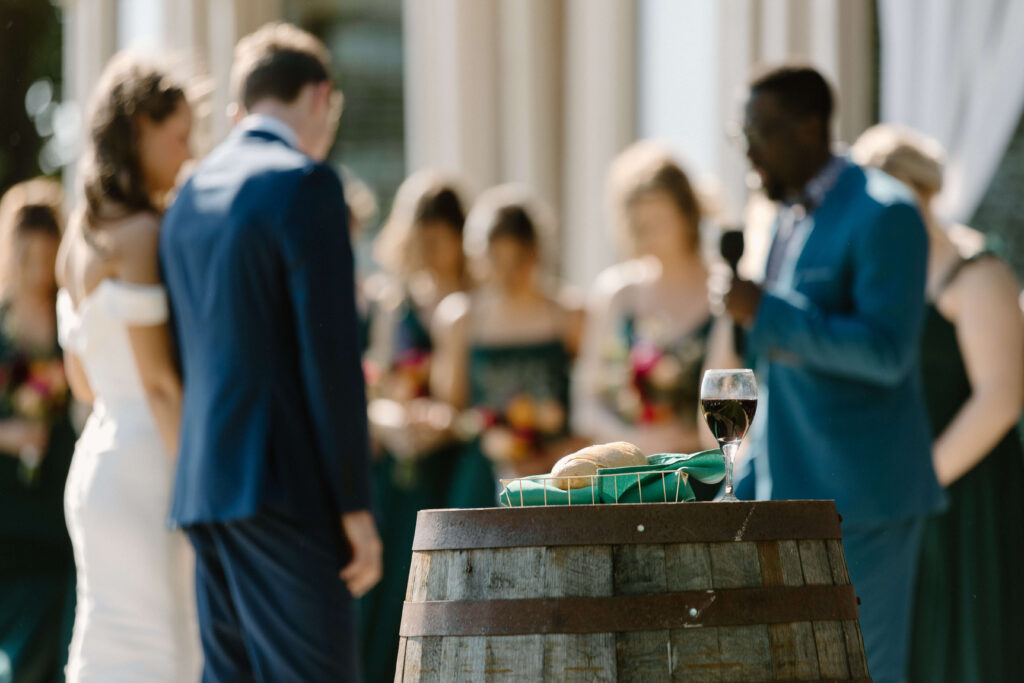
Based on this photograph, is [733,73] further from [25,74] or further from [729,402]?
[25,74]

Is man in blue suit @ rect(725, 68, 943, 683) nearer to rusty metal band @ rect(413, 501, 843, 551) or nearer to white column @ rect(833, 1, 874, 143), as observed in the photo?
rusty metal band @ rect(413, 501, 843, 551)

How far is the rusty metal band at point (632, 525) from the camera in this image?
6.56ft

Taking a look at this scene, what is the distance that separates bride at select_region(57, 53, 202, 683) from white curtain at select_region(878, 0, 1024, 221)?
10.4ft

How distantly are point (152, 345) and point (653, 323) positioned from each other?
239 cm

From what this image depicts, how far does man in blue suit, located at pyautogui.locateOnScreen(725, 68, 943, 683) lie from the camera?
133 inches

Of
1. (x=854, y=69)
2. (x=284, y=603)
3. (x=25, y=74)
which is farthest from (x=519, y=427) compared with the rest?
(x=25, y=74)

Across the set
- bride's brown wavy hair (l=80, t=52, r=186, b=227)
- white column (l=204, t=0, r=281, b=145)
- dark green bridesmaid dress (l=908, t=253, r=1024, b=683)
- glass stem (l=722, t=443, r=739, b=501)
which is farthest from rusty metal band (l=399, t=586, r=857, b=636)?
white column (l=204, t=0, r=281, b=145)

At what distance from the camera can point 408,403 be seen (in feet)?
20.6

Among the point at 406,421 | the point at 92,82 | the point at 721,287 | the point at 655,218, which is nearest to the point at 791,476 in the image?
the point at 721,287

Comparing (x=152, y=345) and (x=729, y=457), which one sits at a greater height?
(x=729, y=457)

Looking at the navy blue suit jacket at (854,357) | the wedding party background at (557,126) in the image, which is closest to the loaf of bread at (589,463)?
the wedding party background at (557,126)

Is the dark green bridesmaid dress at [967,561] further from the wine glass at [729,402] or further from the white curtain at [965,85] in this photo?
the wine glass at [729,402]

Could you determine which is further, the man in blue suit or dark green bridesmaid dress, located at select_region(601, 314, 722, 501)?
dark green bridesmaid dress, located at select_region(601, 314, 722, 501)

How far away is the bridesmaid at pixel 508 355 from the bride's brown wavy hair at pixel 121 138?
7.65 ft
